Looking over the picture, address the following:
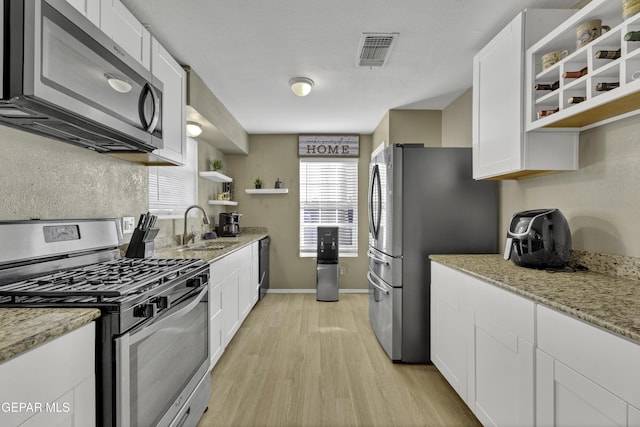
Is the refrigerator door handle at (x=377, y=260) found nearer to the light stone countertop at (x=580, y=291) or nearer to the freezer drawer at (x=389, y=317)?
the freezer drawer at (x=389, y=317)

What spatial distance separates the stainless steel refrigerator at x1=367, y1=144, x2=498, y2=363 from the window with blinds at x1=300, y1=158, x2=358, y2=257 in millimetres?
2588

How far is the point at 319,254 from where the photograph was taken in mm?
4816

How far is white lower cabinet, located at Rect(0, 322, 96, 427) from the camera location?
2.53 feet

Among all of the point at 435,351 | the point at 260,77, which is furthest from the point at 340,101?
the point at 435,351

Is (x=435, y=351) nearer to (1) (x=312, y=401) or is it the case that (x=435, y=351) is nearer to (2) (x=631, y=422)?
(1) (x=312, y=401)

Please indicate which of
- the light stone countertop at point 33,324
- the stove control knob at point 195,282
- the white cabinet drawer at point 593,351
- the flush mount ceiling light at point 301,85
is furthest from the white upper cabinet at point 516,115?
the light stone countertop at point 33,324

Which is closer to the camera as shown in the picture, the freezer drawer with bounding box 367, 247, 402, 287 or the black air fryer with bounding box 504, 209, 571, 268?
the black air fryer with bounding box 504, 209, 571, 268

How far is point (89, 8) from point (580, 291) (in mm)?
2408

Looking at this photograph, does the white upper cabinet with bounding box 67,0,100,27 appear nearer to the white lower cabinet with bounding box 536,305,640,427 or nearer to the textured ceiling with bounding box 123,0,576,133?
the textured ceiling with bounding box 123,0,576,133

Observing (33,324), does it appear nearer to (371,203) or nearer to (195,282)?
(195,282)

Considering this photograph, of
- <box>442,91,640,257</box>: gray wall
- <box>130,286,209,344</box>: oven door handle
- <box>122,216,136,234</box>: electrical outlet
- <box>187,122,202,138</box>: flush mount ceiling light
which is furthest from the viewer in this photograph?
<box>187,122,202,138</box>: flush mount ceiling light

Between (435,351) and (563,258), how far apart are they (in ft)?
3.72

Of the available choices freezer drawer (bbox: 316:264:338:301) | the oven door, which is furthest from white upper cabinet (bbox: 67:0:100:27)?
freezer drawer (bbox: 316:264:338:301)

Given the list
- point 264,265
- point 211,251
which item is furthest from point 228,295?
point 264,265
